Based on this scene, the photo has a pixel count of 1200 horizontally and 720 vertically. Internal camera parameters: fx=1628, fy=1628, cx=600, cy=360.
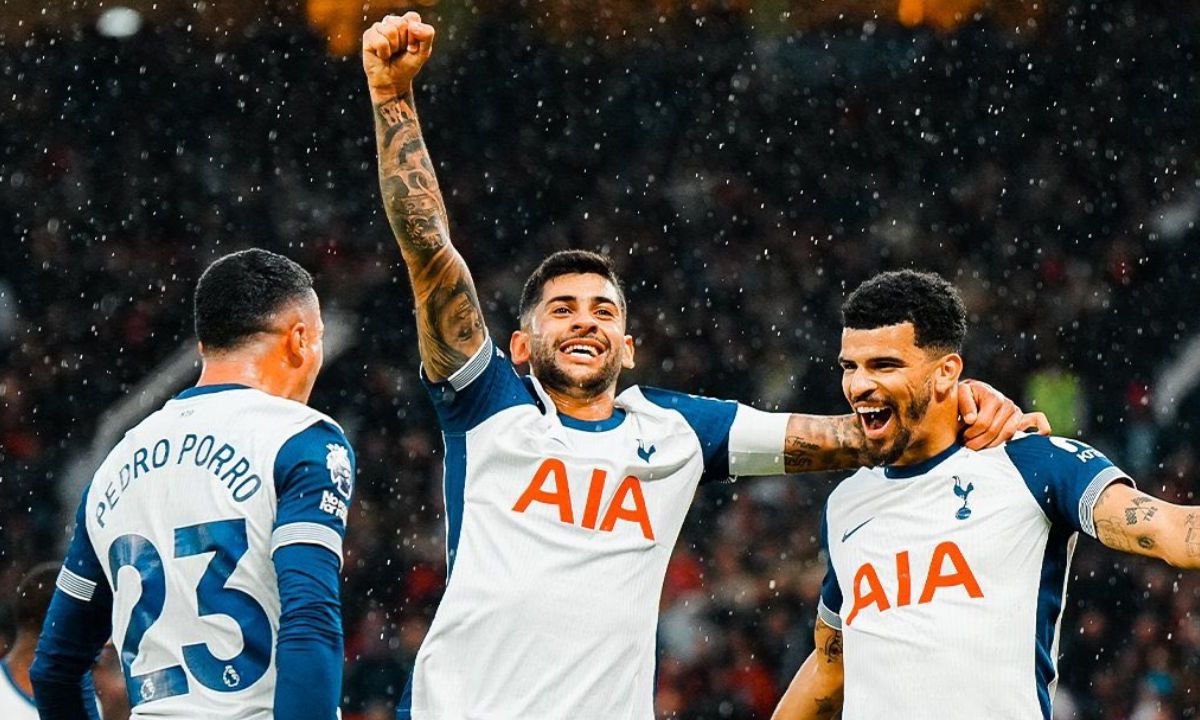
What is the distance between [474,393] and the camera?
3.71 meters

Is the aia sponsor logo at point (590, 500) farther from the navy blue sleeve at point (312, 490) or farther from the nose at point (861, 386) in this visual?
the navy blue sleeve at point (312, 490)

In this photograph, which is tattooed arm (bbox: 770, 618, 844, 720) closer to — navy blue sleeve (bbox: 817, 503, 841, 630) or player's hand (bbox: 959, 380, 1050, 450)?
navy blue sleeve (bbox: 817, 503, 841, 630)

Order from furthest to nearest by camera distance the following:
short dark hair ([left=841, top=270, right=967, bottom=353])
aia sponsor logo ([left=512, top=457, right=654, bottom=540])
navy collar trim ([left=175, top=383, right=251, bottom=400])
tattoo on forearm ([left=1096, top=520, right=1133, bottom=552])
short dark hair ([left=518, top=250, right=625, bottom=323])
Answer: short dark hair ([left=518, top=250, right=625, bottom=323])
short dark hair ([left=841, top=270, right=967, bottom=353])
aia sponsor logo ([left=512, top=457, right=654, bottom=540])
tattoo on forearm ([left=1096, top=520, right=1133, bottom=552])
navy collar trim ([left=175, top=383, right=251, bottom=400])

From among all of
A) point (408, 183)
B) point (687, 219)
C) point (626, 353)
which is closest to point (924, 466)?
point (626, 353)

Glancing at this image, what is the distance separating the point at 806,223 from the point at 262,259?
786 cm

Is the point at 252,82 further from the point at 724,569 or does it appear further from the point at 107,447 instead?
the point at 724,569

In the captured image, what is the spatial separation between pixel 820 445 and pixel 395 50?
1.37m

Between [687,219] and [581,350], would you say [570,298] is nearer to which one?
[581,350]

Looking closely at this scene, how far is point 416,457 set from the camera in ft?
32.6

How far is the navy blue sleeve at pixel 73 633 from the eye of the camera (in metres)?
3.19

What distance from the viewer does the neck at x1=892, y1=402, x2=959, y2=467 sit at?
3723 mm

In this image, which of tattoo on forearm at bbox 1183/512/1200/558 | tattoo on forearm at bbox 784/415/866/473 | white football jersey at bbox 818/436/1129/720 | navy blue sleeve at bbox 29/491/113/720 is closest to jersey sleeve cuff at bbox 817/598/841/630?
white football jersey at bbox 818/436/1129/720

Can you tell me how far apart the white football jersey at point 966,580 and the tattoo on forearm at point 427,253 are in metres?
1.01

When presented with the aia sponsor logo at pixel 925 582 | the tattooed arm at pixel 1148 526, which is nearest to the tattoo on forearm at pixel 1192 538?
the tattooed arm at pixel 1148 526
